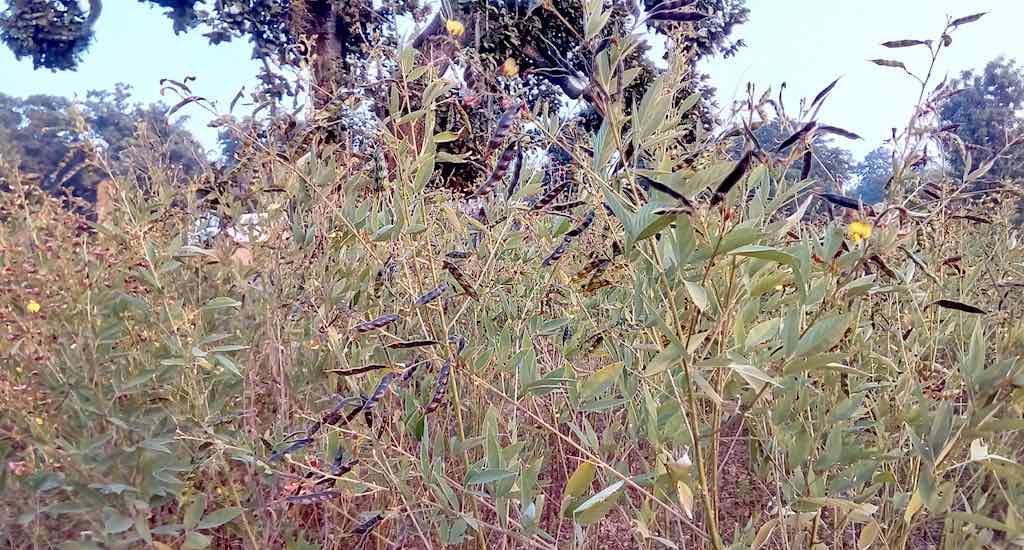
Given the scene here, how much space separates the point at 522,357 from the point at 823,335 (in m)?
0.48

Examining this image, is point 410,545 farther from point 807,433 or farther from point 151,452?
point 807,433

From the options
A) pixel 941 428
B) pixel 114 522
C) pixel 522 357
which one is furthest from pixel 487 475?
pixel 114 522

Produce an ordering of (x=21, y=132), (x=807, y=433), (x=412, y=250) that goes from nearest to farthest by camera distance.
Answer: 1. (x=807, y=433)
2. (x=412, y=250)
3. (x=21, y=132)

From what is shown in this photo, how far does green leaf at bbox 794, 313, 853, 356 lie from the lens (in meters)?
0.64

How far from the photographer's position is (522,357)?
103 centimetres

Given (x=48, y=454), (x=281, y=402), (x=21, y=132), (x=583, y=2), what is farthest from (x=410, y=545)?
(x=21, y=132)

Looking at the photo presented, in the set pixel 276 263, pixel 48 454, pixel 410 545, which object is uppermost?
pixel 276 263

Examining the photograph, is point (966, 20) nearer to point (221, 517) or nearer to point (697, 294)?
point (697, 294)

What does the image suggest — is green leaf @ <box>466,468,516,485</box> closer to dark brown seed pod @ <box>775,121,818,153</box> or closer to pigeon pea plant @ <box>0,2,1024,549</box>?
pigeon pea plant @ <box>0,2,1024,549</box>

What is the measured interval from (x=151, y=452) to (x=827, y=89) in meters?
1.22

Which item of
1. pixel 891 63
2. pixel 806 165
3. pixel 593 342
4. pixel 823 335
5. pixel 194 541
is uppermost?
pixel 891 63

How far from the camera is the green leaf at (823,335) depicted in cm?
64

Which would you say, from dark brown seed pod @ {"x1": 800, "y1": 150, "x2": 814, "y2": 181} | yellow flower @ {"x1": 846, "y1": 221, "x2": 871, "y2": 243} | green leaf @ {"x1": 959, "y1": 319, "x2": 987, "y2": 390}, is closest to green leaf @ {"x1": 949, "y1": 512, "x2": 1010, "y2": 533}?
green leaf @ {"x1": 959, "y1": 319, "x2": 987, "y2": 390}

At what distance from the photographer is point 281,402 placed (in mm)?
1197
